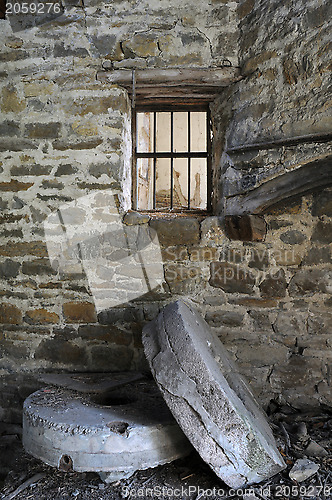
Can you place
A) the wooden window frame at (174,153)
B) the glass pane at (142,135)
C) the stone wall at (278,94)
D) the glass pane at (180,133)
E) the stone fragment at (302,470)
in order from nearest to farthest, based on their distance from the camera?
the stone fragment at (302,470) < the stone wall at (278,94) < the wooden window frame at (174,153) < the glass pane at (142,135) < the glass pane at (180,133)

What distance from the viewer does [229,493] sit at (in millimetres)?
2012

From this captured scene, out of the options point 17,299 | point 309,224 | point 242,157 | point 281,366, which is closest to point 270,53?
point 242,157

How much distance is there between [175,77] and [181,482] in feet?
9.50

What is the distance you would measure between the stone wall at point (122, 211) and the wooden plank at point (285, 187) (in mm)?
130

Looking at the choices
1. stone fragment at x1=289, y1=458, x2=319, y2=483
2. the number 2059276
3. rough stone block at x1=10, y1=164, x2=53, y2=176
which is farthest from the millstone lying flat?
the number 2059276

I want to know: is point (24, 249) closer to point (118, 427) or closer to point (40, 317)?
point (40, 317)

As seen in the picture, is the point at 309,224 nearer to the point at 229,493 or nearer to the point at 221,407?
the point at 221,407

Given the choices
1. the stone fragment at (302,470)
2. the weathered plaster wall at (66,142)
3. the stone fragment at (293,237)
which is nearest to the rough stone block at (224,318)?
the weathered plaster wall at (66,142)

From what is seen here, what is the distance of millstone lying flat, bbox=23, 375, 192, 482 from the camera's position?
2.06 m

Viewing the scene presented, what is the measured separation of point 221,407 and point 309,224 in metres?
1.66

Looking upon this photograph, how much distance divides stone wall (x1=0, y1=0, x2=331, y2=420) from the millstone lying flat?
0.81m

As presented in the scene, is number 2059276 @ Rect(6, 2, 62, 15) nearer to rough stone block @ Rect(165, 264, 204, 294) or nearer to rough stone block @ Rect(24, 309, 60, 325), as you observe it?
rough stone block @ Rect(165, 264, 204, 294)

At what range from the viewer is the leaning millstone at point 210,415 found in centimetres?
190

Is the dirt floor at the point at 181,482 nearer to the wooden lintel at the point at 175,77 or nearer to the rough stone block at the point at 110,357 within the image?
the rough stone block at the point at 110,357
